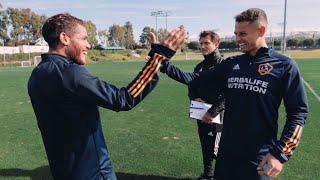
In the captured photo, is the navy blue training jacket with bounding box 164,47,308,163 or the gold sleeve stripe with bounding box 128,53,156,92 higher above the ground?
the gold sleeve stripe with bounding box 128,53,156,92

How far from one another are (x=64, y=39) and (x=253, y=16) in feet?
5.55

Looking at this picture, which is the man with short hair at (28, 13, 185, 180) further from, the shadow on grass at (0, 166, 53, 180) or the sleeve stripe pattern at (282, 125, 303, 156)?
the shadow on grass at (0, 166, 53, 180)

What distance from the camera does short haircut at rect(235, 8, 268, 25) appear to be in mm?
3839

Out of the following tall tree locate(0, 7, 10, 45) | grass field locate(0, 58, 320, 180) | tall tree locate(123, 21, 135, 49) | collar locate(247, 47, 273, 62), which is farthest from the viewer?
tall tree locate(123, 21, 135, 49)

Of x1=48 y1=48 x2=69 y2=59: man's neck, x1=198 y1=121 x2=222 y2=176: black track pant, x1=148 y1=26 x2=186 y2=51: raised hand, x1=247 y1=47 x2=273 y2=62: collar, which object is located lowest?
x1=198 y1=121 x2=222 y2=176: black track pant

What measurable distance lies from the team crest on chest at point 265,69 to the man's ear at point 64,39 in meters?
1.62

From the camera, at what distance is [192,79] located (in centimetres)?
454

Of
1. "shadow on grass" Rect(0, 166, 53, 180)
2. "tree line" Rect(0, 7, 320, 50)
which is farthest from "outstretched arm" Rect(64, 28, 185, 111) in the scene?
"tree line" Rect(0, 7, 320, 50)

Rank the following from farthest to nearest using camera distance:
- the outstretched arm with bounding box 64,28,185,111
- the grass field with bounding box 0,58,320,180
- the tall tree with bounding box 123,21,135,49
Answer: the tall tree with bounding box 123,21,135,49
the grass field with bounding box 0,58,320,180
the outstretched arm with bounding box 64,28,185,111

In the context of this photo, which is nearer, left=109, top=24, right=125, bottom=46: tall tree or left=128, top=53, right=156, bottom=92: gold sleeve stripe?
left=128, top=53, right=156, bottom=92: gold sleeve stripe

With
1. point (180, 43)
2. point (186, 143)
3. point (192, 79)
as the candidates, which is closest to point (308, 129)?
point (186, 143)

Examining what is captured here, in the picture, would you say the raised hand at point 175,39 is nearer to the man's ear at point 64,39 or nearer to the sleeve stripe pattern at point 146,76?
the sleeve stripe pattern at point 146,76

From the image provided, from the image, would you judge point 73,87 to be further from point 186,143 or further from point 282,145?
point 186,143

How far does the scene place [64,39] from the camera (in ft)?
9.89
